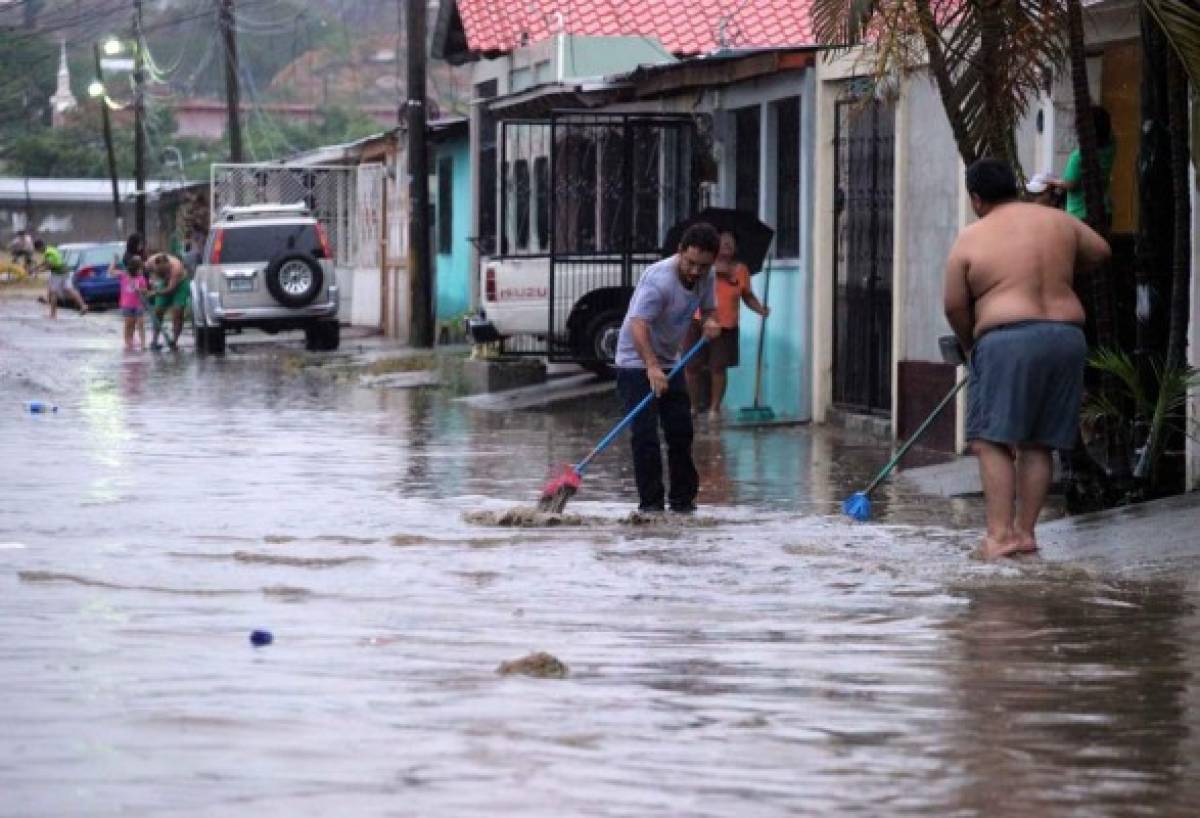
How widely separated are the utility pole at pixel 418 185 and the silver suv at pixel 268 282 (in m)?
1.28

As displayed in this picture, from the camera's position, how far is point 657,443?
45.6 feet

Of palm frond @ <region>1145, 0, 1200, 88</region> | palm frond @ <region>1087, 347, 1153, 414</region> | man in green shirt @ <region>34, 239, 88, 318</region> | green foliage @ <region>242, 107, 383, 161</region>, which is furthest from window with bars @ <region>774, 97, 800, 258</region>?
green foliage @ <region>242, 107, 383, 161</region>

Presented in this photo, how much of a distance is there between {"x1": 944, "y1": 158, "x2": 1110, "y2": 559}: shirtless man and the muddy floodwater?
36cm

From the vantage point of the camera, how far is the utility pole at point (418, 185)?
118 ft

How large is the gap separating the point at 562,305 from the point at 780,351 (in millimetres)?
3820

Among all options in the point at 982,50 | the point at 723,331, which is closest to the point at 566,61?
the point at 723,331

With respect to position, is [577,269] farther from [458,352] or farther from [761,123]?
[458,352]

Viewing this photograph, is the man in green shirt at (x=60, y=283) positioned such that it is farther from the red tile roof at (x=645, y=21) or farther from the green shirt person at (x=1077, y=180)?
the green shirt person at (x=1077, y=180)

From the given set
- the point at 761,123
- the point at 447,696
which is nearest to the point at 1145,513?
the point at 447,696

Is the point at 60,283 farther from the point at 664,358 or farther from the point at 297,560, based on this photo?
the point at 297,560

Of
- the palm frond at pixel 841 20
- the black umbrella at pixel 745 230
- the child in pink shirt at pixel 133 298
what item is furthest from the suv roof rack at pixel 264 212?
the palm frond at pixel 841 20

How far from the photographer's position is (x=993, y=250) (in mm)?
10914

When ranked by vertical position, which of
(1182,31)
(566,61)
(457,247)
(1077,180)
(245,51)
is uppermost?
(245,51)

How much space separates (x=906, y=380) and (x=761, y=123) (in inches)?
179
